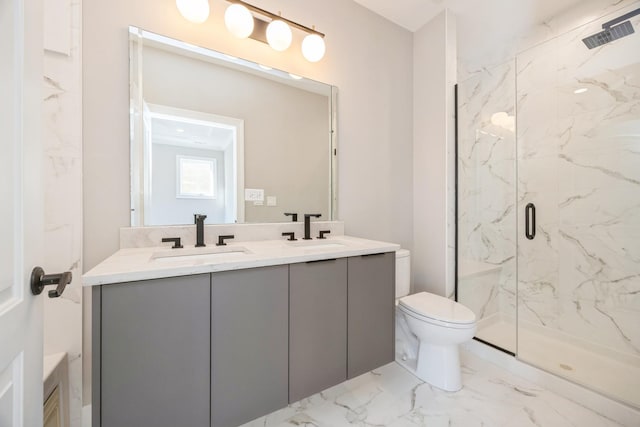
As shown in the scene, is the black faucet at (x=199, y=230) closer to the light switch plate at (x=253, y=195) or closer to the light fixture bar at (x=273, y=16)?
the light switch plate at (x=253, y=195)

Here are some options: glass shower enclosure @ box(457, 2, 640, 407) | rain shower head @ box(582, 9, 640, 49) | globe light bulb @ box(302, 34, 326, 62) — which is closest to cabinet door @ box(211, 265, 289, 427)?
globe light bulb @ box(302, 34, 326, 62)

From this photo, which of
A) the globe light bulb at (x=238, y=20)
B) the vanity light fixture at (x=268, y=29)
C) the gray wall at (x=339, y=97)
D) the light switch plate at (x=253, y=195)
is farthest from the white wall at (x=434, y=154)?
the globe light bulb at (x=238, y=20)

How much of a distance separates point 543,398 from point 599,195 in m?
1.44

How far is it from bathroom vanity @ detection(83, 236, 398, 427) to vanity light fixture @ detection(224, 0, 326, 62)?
123 centimetres

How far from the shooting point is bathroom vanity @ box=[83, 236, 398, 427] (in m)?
0.84

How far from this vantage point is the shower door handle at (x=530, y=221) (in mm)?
2158

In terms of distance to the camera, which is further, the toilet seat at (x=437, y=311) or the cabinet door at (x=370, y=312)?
the toilet seat at (x=437, y=311)

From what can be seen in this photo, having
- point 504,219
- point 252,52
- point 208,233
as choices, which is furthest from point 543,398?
point 252,52

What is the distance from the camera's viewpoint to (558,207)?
2.07 meters

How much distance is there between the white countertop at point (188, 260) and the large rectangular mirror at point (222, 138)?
0.21 metres

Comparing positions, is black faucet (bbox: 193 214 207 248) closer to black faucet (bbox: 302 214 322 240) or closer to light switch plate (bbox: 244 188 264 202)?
light switch plate (bbox: 244 188 264 202)

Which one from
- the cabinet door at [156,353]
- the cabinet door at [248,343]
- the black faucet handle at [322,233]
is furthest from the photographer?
the black faucet handle at [322,233]

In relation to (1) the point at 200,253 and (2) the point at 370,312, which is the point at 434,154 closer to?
(2) the point at 370,312

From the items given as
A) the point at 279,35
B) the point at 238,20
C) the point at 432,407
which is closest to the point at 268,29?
the point at 279,35
